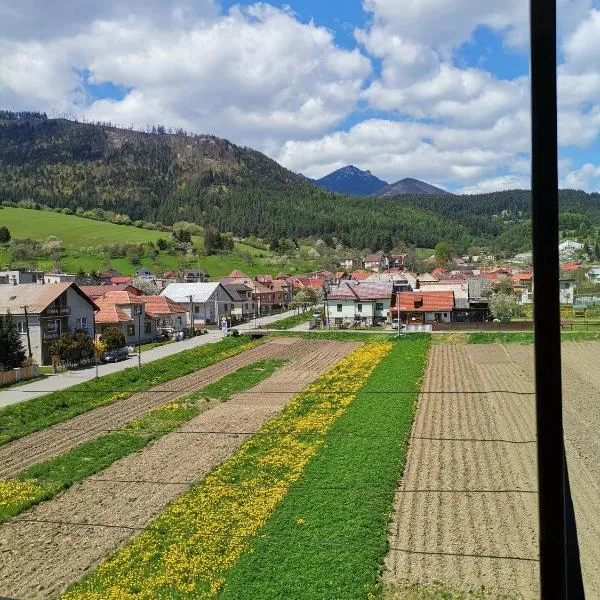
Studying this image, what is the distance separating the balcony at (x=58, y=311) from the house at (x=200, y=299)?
12.2 meters

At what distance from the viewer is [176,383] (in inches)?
632

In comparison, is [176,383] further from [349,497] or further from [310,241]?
[310,241]

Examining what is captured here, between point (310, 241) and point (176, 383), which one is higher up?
point (310, 241)

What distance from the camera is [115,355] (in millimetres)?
19578

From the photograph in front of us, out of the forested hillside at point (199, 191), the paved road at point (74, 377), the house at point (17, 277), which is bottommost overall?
the paved road at point (74, 377)

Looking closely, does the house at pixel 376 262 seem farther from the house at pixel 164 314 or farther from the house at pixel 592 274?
the house at pixel 592 274

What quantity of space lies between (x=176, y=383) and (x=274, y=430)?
6.30m

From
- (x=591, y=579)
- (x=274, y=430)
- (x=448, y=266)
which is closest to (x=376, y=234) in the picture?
(x=448, y=266)

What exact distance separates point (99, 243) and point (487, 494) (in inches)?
2349

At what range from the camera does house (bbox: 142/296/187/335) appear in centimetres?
2709

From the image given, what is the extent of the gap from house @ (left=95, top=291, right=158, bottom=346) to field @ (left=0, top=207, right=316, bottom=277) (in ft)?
81.6

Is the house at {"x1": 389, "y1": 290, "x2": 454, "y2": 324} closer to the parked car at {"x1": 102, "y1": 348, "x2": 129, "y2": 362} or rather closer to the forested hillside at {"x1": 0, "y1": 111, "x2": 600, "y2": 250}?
the parked car at {"x1": 102, "y1": 348, "x2": 129, "y2": 362}

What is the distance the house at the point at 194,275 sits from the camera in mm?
45906

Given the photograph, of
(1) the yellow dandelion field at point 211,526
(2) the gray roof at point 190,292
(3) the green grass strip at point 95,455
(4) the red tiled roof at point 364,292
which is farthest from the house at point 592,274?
(2) the gray roof at point 190,292
